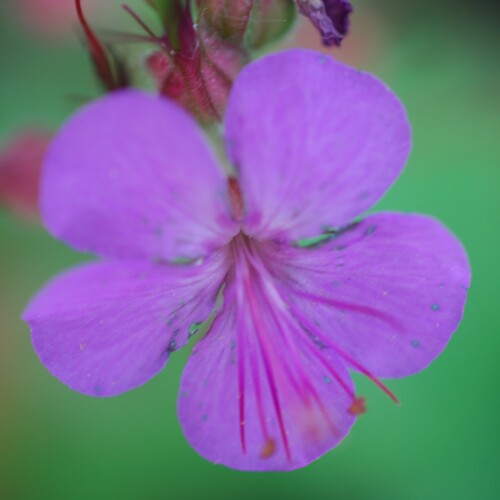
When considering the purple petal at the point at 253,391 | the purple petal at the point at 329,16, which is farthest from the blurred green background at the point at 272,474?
the purple petal at the point at 329,16

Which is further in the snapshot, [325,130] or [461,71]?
[461,71]

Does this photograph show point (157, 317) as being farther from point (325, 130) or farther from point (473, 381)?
point (473, 381)

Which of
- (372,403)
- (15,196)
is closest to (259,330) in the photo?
(15,196)

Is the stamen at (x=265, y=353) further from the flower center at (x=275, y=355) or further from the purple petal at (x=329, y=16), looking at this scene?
the purple petal at (x=329, y=16)

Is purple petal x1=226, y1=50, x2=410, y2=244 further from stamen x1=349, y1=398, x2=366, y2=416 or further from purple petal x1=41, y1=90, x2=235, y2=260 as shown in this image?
stamen x1=349, y1=398, x2=366, y2=416

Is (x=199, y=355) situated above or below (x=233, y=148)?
below

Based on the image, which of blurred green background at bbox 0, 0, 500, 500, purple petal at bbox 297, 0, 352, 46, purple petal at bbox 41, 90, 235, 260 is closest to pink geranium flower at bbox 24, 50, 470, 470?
purple petal at bbox 41, 90, 235, 260
